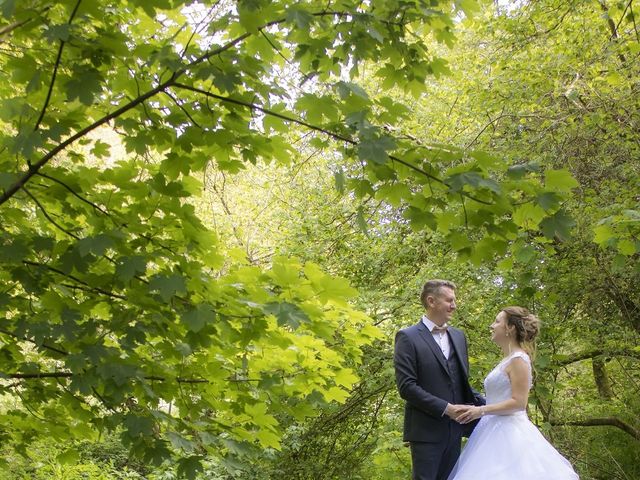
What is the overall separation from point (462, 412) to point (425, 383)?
0.87ft

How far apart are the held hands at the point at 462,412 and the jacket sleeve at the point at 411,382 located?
43 mm

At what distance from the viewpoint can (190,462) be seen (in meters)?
2.96

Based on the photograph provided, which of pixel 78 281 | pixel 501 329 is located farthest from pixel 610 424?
pixel 78 281

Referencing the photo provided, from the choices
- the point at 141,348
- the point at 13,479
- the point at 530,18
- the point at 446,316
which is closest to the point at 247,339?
the point at 141,348

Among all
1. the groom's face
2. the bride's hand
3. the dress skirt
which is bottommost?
the dress skirt

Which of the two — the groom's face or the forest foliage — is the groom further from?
the forest foliage

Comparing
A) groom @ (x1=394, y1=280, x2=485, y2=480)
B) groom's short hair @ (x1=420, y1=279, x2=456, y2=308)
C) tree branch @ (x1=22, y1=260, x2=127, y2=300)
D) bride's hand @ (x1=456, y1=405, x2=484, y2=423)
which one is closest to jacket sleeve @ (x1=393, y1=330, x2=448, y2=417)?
groom @ (x1=394, y1=280, x2=485, y2=480)

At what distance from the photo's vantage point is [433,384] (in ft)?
13.5

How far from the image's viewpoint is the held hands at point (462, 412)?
12.9 feet

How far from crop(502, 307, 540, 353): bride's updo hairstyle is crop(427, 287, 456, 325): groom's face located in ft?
1.35

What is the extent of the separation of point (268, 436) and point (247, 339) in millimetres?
924

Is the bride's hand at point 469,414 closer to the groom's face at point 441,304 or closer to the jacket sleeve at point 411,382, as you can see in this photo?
the jacket sleeve at point 411,382

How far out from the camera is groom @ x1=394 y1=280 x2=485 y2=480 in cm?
398

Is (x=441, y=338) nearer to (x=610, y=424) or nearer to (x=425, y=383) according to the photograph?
(x=425, y=383)
